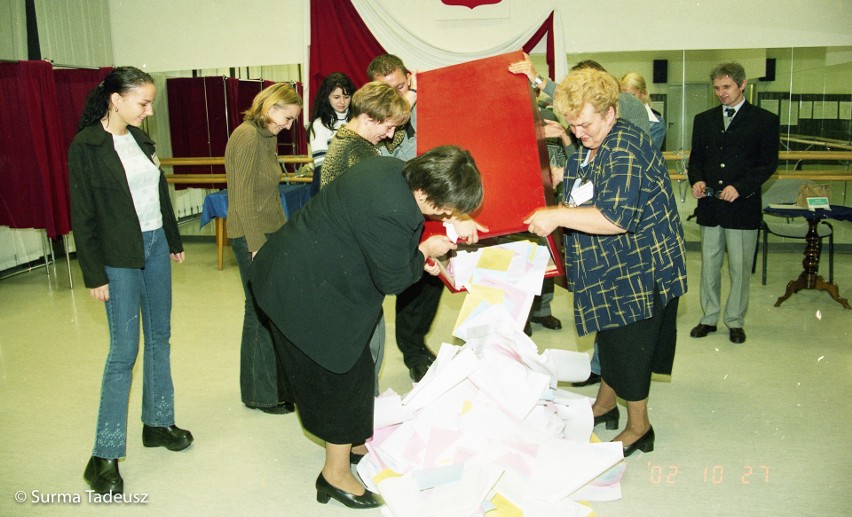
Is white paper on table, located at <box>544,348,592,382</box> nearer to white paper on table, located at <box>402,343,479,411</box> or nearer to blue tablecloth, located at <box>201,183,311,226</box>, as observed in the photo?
white paper on table, located at <box>402,343,479,411</box>

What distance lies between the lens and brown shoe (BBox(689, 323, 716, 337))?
4.18 m

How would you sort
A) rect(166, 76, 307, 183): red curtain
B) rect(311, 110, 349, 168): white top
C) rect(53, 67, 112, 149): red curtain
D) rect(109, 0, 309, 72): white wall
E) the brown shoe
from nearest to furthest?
rect(311, 110, 349, 168): white top < the brown shoe < rect(53, 67, 112, 149): red curtain < rect(109, 0, 309, 72): white wall < rect(166, 76, 307, 183): red curtain

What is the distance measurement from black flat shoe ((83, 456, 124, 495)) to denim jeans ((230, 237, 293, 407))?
2.30 ft

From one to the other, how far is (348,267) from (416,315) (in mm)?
1525

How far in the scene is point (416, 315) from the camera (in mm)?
3602

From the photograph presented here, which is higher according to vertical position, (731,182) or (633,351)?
(731,182)

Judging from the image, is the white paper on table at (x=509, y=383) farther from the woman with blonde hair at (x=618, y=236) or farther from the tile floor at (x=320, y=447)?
the tile floor at (x=320, y=447)

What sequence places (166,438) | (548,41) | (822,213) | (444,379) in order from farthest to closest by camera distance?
1. (548,41)
2. (822,213)
3. (166,438)
4. (444,379)

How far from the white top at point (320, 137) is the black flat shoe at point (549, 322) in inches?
71.1

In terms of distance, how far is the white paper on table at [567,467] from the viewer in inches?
92.4

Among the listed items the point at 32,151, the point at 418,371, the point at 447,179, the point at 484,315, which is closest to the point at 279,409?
the point at 418,371

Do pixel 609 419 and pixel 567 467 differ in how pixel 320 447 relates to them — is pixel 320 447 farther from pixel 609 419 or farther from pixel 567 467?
pixel 609 419

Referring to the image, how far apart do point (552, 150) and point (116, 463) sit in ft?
8.25
